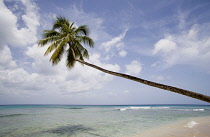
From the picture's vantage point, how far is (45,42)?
10477 millimetres

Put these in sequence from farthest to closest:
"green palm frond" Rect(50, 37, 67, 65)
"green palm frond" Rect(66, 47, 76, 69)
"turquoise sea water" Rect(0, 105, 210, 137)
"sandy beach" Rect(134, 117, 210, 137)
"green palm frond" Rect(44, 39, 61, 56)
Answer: "green palm frond" Rect(66, 47, 76, 69), "green palm frond" Rect(44, 39, 61, 56), "green palm frond" Rect(50, 37, 67, 65), "turquoise sea water" Rect(0, 105, 210, 137), "sandy beach" Rect(134, 117, 210, 137)

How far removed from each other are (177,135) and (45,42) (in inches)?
455

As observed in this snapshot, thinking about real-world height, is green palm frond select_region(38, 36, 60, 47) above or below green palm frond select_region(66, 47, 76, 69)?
above

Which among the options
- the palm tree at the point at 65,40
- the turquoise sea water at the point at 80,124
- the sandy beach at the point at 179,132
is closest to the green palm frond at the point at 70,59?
the palm tree at the point at 65,40

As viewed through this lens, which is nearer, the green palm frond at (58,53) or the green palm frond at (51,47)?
the green palm frond at (58,53)

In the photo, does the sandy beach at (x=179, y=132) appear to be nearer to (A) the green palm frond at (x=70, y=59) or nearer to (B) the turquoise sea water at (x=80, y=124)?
(B) the turquoise sea water at (x=80, y=124)

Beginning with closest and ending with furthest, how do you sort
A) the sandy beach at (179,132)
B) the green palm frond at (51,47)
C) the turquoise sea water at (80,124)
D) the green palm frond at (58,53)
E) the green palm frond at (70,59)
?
the sandy beach at (179,132), the turquoise sea water at (80,124), the green palm frond at (58,53), the green palm frond at (51,47), the green palm frond at (70,59)

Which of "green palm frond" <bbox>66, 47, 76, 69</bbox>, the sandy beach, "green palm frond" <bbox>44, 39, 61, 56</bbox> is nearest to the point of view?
the sandy beach

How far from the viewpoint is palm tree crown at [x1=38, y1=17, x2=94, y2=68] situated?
1007 cm

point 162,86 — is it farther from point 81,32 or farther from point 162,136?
point 81,32

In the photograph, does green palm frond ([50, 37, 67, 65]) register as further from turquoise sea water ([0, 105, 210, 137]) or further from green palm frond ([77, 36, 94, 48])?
A: turquoise sea water ([0, 105, 210, 137])

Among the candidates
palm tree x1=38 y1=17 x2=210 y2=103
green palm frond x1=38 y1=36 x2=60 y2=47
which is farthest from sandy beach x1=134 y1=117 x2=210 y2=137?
green palm frond x1=38 y1=36 x2=60 y2=47

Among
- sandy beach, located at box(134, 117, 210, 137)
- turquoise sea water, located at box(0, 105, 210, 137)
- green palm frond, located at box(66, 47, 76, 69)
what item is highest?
green palm frond, located at box(66, 47, 76, 69)

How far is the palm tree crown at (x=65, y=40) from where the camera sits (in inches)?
396
